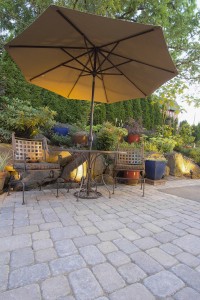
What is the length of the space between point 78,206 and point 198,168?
496 centimetres

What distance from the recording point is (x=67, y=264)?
1.46 metres

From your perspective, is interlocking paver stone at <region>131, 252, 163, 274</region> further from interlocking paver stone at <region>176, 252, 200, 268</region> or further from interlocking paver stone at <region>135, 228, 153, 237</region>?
interlocking paver stone at <region>135, 228, 153, 237</region>

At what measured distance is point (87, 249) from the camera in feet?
5.52

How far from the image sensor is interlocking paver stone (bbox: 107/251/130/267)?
1.50 metres

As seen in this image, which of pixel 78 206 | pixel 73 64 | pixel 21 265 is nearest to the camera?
pixel 21 265

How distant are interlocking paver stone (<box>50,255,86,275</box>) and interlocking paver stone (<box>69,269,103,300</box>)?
59 millimetres

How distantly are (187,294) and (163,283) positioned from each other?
15cm

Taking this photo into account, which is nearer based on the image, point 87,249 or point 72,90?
point 87,249

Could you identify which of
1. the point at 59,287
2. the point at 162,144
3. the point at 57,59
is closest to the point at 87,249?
the point at 59,287

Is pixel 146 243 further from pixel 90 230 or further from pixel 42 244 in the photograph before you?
pixel 42 244

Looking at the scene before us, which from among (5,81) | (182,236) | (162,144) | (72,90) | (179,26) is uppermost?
(179,26)

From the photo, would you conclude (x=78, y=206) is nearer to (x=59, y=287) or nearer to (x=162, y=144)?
(x=59, y=287)

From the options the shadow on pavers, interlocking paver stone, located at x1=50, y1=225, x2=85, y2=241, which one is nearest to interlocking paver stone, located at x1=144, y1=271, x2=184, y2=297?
interlocking paver stone, located at x1=50, y1=225, x2=85, y2=241

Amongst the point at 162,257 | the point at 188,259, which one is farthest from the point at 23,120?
the point at 188,259
